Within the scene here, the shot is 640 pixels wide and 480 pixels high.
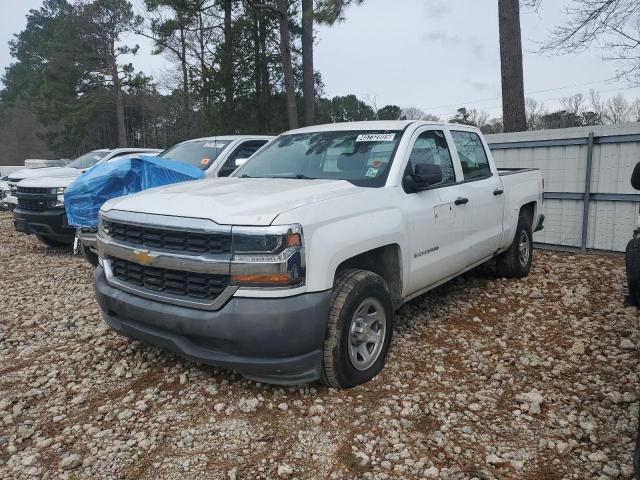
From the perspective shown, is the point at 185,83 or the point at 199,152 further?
the point at 185,83

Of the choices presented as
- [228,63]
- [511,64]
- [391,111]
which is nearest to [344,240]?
[511,64]

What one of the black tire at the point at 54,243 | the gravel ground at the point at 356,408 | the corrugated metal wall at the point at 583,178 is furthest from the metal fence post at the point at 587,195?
the black tire at the point at 54,243

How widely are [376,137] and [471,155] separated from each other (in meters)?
1.50

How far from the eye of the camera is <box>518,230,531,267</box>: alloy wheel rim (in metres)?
6.20

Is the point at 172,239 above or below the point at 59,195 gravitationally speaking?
below

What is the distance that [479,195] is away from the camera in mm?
4973

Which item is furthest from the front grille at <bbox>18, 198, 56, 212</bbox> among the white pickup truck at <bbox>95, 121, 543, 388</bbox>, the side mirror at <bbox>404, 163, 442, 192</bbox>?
the side mirror at <bbox>404, 163, 442, 192</bbox>

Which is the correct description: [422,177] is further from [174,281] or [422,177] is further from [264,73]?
[264,73]

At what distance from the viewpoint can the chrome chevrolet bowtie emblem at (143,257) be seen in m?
3.20

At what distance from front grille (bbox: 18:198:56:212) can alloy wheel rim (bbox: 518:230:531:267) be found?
269 inches

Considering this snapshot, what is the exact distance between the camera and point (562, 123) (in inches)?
860

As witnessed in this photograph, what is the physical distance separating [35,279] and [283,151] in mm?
4414

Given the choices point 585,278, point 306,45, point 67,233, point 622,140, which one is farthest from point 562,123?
point 67,233

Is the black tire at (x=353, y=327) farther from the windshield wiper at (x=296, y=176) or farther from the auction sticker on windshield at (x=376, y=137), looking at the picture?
the auction sticker on windshield at (x=376, y=137)
